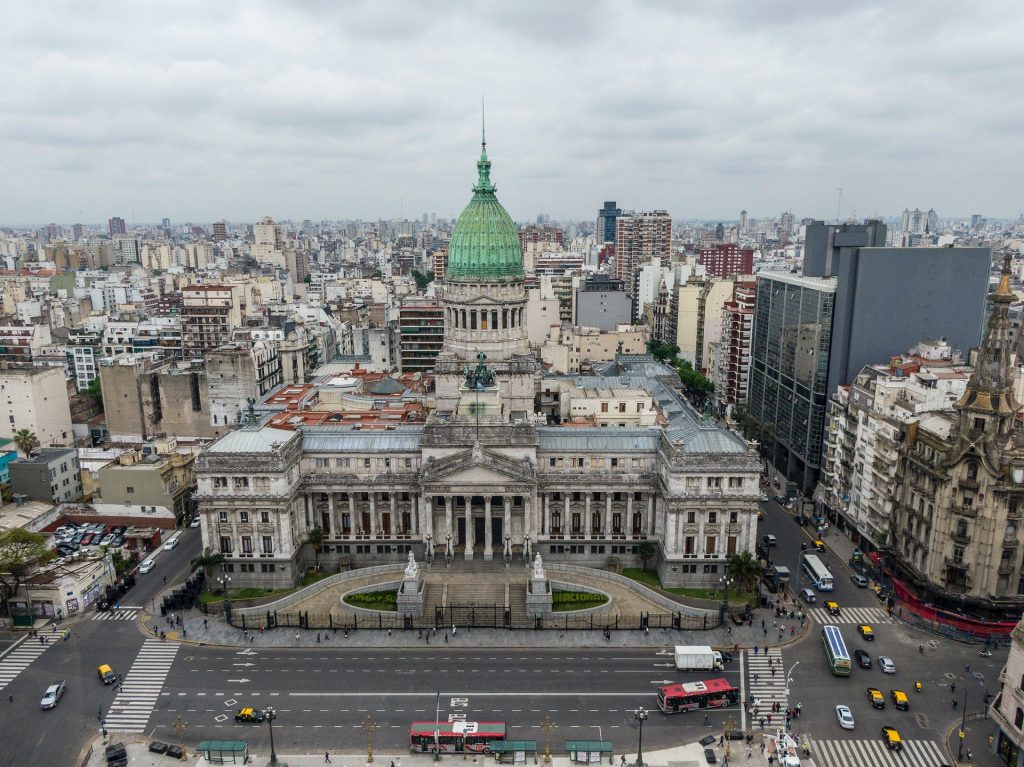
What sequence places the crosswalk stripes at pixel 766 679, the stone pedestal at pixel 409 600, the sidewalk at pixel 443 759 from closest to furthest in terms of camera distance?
1. the sidewalk at pixel 443 759
2. the crosswalk stripes at pixel 766 679
3. the stone pedestal at pixel 409 600

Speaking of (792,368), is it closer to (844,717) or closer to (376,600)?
(844,717)

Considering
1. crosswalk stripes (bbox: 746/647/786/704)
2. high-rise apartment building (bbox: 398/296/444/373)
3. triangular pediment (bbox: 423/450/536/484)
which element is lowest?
crosswalk stripes (bbox: 746/647/786/704)

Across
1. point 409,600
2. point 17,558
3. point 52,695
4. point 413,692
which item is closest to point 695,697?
point 413,692

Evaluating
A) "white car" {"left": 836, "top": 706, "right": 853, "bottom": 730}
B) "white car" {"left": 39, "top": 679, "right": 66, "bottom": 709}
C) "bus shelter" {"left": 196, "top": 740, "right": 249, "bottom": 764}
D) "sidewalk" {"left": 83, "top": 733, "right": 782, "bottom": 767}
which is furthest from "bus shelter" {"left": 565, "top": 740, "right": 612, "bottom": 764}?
"white car" {"left": 39, "top": 679, "right": 66, "bottom": 709}

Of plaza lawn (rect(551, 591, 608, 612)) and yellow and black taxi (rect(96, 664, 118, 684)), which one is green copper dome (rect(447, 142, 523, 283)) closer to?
plaza lawn (rect(551, 591, 608, 612))

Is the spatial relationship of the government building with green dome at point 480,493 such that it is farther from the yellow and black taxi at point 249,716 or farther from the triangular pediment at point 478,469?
the yellow and black taxi at point 249,716

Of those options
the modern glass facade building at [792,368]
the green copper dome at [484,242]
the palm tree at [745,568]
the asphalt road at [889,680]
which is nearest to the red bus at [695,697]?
the asphalt road at [889,680]
